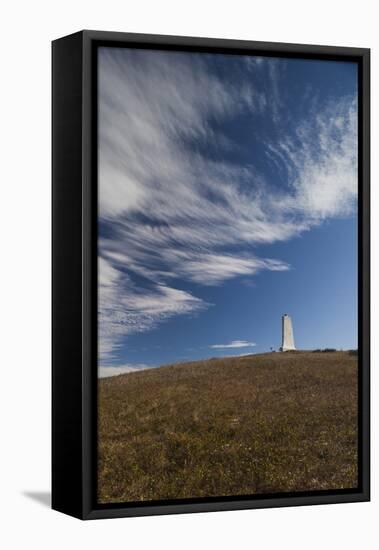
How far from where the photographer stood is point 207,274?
39.5 ft

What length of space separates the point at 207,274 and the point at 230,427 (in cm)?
185

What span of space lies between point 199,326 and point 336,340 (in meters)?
1.85

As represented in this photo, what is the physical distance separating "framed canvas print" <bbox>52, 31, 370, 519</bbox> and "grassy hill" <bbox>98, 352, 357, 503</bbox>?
19 millimetres

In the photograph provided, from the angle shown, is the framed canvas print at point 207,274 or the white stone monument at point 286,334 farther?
the white stone monument at point 286,334

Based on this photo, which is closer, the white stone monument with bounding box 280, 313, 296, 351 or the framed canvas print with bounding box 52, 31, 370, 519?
Result: the framed canvas print with bounding box 52, 31, 370, 519

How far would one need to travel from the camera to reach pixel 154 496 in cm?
1173

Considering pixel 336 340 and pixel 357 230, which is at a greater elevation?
pixel 357 230

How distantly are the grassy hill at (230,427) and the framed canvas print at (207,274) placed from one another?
0.06 ft

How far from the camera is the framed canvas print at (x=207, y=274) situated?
38.1ft

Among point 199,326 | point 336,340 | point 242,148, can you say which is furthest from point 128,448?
point 242,148

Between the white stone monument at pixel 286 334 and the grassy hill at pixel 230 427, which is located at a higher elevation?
the white stone monument at pixel 286 334

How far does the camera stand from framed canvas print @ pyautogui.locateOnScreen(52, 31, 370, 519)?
11.6 metres

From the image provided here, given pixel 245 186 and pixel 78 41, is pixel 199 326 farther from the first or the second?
pixel 78 41

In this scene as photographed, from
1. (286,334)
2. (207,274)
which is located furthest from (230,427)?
(207,274)
